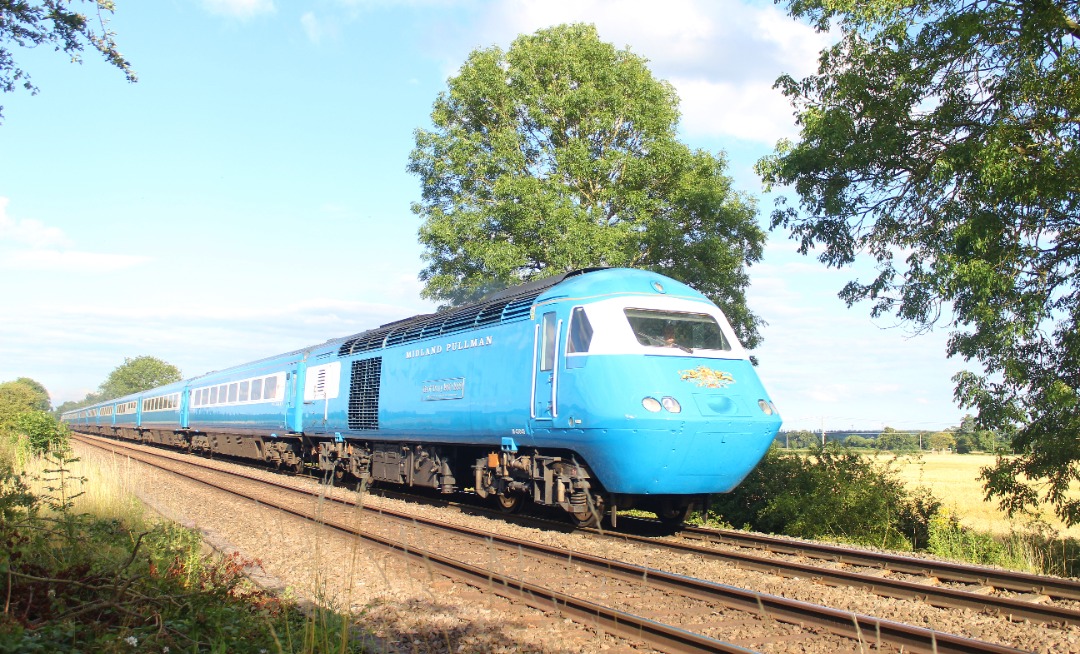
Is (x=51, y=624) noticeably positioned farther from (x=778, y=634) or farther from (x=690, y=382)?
(x=690, y=382)

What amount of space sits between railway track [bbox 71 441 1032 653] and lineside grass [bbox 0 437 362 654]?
92 cm

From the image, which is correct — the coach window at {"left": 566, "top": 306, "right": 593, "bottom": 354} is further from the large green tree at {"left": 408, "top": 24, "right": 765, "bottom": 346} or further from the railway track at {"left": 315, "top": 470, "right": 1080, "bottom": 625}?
the large green tree at {"left": 408, "top": 24, "right": 765, "bottom": 346}

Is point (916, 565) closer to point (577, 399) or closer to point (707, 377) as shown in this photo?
point (707, 377)

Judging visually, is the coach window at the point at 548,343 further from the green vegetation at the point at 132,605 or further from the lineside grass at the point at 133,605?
the green vegetation at the point at 132,605

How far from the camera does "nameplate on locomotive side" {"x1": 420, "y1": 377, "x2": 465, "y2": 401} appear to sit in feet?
43.1

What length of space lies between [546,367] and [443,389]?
128 inches

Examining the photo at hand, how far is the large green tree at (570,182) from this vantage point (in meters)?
24.0

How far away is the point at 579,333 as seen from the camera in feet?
34.6

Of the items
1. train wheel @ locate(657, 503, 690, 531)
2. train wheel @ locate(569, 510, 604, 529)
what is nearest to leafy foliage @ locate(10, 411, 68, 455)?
train wheel @ locate(569, 510, 604, 529)

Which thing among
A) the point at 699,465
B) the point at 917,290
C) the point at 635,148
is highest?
the point at 635,148

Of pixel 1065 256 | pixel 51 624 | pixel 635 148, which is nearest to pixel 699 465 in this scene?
pixel 51 624

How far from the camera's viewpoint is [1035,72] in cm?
1280

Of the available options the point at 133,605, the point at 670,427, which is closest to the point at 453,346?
the point at 670,427

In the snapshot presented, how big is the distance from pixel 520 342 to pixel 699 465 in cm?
320
